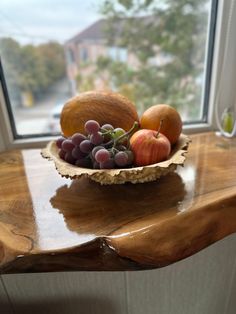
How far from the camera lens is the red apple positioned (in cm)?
43

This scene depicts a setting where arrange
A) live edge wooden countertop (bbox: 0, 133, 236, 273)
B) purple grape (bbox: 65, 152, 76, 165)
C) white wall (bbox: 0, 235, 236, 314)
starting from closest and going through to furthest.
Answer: live edge wooden countertop (bbox: 0, 133, 236, 273), purple grape (bbox: 65, 152, 76, 165), white wall (bbox: 0, 235, 236, 314)

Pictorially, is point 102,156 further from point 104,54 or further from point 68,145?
point 104,54

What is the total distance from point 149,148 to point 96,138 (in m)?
0.09

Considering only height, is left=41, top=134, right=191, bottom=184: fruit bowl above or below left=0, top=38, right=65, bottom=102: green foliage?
below

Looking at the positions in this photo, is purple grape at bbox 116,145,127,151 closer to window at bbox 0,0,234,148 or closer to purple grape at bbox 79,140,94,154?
purple grape at bbox 79,140,94,154

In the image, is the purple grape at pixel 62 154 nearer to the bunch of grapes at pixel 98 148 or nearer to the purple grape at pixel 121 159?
the bunch of grapes at pixel 98 148

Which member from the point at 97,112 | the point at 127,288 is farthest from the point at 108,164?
the point at 127,288

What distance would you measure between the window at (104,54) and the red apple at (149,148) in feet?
1.18

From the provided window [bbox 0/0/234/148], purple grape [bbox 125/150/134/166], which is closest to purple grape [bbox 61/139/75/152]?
purple grape [bbox 125/150/134/166]

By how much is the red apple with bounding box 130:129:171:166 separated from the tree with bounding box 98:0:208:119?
1.20 feet

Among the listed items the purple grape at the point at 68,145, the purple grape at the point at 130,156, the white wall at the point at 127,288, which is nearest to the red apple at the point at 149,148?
the purple grape at the point at 130,156

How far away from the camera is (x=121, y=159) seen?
0.41 metres

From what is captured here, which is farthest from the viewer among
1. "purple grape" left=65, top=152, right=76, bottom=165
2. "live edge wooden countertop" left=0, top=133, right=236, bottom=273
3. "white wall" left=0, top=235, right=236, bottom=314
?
"white wall" left=0, top=235, right=236, bottom=314

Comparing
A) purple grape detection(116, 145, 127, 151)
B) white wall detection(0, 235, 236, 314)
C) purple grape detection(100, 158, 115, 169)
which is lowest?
white wall detection(0, 235, 236, 314)
